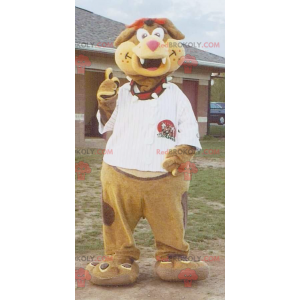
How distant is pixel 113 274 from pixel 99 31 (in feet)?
5.20

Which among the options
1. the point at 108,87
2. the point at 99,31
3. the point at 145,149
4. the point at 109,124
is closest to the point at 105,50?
the point at 99,31

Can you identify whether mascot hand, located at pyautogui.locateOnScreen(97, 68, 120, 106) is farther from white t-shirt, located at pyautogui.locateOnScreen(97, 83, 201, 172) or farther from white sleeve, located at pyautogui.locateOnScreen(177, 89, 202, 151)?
white sleeve, located at pyautogui.locateOnScreen(177, 89, 202, 151)

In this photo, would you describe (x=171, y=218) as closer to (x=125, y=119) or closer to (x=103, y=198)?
(x=103, y=198)

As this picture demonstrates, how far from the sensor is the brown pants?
11.0 ft

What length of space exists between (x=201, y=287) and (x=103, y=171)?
994mm

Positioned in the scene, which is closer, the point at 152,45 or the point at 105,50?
the point at 152,45

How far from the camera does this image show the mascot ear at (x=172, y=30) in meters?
3.36

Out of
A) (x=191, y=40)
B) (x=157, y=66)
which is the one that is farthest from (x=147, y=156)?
(x=191, y=40)

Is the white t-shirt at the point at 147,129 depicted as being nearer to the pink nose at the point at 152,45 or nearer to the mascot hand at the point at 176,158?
the mascot hand at the point at 176,158

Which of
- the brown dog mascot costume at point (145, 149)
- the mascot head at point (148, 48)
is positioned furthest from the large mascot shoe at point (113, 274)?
the mascot head at point (148, 48)

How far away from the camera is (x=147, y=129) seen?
3355 millimetres

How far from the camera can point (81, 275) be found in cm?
351

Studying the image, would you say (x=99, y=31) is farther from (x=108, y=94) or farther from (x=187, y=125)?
(x=187, y=125)

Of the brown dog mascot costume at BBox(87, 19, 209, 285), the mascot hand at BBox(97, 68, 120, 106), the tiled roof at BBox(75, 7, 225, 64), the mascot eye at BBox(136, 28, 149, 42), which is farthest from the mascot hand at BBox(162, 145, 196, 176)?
the mascot eye at BBox(136, 28, 149, 42)
